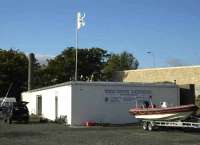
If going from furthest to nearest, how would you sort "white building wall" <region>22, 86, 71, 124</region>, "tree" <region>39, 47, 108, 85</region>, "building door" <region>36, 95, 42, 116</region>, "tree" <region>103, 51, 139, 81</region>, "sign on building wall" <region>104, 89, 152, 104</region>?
"tree" <region>103, 51, 139, 81</region> → "tree" <region>39, 47, 108, 85</region> → "building door" <region>36, 95, 42, 116</region> → "sign on building wall" <region>104, 89, 152, 104</region> → "white building wall" <region>22, 86, 71, 124</region>

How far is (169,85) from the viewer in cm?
4141

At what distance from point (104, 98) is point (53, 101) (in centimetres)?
665

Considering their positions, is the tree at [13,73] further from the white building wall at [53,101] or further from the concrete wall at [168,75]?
the white building wall at [53,101]

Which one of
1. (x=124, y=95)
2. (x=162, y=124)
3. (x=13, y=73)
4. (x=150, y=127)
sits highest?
(x=13, y=73)

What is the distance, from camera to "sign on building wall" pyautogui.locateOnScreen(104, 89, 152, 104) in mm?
38719

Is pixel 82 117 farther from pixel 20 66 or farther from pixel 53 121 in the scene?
pixel 20 66

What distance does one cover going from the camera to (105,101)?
38.6 m

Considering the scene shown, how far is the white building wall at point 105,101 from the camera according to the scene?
124ft

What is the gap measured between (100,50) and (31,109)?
3417cm

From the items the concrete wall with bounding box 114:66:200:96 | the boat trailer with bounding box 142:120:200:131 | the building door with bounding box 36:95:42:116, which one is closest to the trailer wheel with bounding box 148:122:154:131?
the boat trailer with bounding box 142:120:200:131

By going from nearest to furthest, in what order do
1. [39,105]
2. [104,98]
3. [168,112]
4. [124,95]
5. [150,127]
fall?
[168,112] → [150,127] → [104,98] → [124,95] → [39,105]

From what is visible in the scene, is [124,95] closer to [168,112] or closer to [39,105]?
[168,112]

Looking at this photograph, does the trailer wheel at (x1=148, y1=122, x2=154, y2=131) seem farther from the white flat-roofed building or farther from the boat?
the white flat-roofed building

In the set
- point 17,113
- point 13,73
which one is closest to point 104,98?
point 17,113
